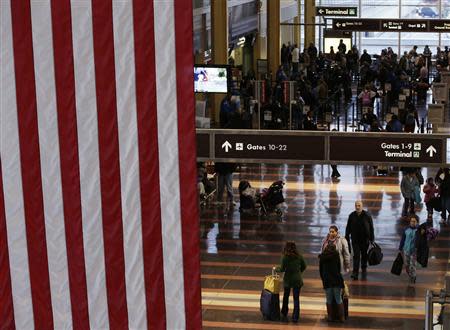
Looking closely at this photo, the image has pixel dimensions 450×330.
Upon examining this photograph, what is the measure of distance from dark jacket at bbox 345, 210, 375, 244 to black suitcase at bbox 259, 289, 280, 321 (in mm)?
2535

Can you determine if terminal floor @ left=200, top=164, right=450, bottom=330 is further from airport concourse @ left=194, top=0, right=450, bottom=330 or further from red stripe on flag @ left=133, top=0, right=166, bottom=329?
red stripe on flag @ left=133, top=0, right=166, bottom=329

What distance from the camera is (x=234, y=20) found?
3972 centimetres

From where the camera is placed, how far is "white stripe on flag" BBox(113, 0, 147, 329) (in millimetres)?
5016

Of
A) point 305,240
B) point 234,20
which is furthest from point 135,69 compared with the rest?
point 234,20

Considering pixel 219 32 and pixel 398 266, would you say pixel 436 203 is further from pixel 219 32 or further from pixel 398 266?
pixel 219 32

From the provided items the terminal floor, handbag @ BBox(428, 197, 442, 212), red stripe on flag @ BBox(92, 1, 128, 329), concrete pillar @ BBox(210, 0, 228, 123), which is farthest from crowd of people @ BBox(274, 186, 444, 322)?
concrete pillar @ BBox(210, 0, 228, 123)

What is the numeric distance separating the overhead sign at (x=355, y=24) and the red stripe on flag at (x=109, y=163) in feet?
126

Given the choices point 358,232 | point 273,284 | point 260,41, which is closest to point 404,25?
point 260,41

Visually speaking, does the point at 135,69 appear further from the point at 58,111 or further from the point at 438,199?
the point at 438,199

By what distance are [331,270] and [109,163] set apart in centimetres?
1050

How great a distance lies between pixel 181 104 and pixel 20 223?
991 mm

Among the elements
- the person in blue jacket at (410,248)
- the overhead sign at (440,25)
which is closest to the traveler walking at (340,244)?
the person in blue jacket at (410,248)

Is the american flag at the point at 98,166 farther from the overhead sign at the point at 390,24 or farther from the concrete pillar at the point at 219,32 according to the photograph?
the overhead sign at the point at 390,24

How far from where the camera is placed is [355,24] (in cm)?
4300
